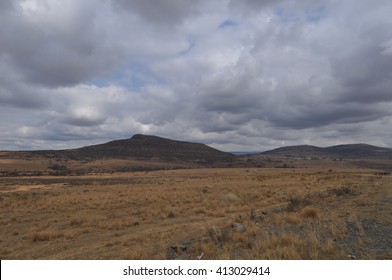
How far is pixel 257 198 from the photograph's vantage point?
25.1 meters

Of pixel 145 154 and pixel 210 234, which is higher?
pixel 145 154

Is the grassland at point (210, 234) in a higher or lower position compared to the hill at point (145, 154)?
lower

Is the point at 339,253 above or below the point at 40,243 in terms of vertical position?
above

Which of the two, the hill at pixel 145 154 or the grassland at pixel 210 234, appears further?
the hill at pixel 145 154

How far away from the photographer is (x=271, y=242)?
29.1 feet

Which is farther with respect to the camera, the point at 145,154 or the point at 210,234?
the point at 145,154

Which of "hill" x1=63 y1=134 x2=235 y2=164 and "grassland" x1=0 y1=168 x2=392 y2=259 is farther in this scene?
"hill" x1=63 y1=134 x2=235 y2=164

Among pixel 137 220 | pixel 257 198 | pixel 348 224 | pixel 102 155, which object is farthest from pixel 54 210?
pixel 102 155

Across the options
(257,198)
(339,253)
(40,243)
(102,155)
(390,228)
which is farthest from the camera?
(102,155)

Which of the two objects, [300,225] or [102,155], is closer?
[300,225]

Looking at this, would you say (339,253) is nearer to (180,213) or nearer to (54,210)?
(180,213)

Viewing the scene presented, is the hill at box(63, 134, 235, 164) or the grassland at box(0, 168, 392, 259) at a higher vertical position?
the hill at box(63, 134, 235, 164)

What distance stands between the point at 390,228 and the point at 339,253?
143 inches
